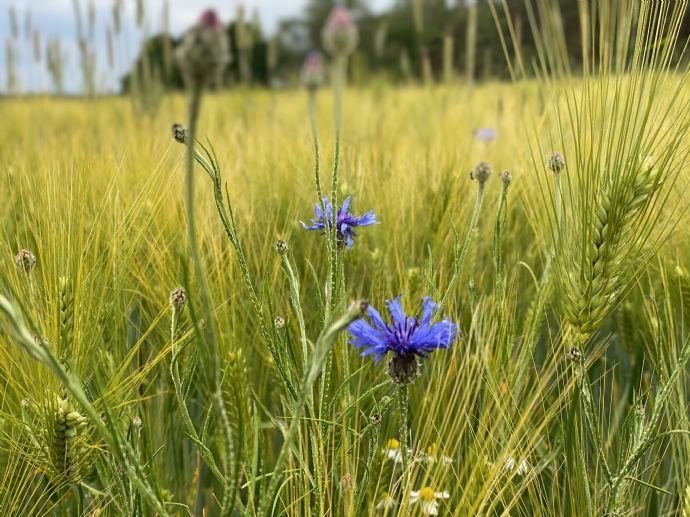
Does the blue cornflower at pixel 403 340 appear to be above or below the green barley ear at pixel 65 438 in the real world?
above

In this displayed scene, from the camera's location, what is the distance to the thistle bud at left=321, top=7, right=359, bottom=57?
38cm

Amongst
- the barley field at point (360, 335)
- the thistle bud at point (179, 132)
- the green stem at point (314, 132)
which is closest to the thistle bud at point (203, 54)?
the barley field at point (360, 335)

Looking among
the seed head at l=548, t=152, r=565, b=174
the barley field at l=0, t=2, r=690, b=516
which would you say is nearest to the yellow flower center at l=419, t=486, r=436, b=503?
the barley field at l=0, t=2, r=690, b=516

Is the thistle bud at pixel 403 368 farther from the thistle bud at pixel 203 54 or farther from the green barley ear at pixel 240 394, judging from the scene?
the thistle bud at pixel 203 54

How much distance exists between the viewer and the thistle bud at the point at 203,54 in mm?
276

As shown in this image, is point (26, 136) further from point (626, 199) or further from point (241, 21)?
point (626, 199)

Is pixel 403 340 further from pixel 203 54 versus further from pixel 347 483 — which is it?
pixel 203 54

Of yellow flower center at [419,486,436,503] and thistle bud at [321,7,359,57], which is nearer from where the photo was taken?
thistle bud at [321,7,359,57]

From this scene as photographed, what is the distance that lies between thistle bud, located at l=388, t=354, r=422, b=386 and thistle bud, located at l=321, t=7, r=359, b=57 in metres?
0.25

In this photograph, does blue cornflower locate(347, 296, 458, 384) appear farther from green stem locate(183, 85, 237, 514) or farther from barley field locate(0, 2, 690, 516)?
green stem locate(183, 85, 237, 514)

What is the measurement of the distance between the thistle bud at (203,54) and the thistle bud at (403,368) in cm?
30

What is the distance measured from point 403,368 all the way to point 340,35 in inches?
10.2

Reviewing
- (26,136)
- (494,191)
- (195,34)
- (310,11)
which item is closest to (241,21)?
(26,136)

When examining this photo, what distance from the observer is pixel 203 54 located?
0.91 ft
